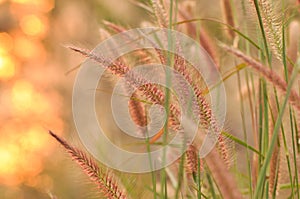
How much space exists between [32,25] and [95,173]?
2.20 meters

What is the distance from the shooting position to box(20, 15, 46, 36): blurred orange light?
2.71m

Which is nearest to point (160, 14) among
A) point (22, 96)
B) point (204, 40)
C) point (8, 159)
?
point (204, 40)

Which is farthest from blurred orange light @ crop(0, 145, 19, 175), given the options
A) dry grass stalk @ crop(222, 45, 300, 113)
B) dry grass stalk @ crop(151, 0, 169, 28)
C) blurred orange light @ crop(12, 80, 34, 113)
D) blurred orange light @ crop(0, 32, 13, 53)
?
dry grass stalk @ crop(222, 45, 300, 113)

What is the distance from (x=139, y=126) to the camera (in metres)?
0.75

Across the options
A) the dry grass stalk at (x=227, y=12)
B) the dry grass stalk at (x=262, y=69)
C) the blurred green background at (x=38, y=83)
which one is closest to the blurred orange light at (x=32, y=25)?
the blurred green background at (x=38, y=83)

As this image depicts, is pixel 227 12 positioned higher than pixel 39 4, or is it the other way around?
pixel 39 4

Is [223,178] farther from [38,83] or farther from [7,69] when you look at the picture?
[7,69]

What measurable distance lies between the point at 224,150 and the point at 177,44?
0.11 m

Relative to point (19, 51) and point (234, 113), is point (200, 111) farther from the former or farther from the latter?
point (19, 51)

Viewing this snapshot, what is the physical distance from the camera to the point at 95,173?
61 centimetres

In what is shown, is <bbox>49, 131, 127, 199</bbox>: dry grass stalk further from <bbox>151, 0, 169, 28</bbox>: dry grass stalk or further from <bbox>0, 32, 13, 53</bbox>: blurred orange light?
<bbox>0, 32, 13, 53</bbox>: blurred orange light

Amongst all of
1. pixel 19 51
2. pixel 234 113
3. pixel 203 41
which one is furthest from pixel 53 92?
pixel 203 41

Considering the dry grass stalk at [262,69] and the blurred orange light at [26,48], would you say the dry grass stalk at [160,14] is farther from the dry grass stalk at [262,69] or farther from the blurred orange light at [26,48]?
the blurred orange light at [26,48]

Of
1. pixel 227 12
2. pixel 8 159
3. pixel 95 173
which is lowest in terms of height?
pixel 8 159
